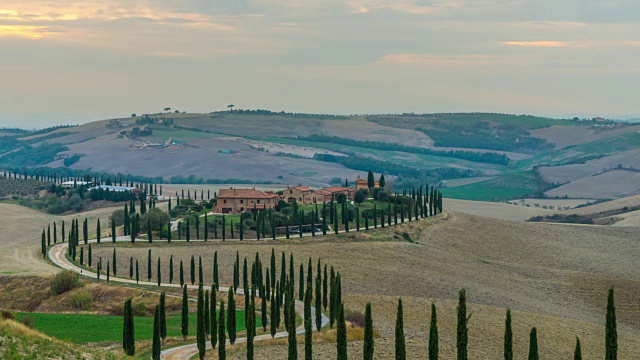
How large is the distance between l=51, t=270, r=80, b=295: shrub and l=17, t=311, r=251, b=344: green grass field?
9.20 metres

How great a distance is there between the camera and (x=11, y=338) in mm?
42500

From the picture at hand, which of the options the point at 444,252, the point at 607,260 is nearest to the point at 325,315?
the point at 444,252

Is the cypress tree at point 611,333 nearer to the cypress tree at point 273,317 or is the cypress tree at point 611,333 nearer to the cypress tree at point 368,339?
the cypress tree at point 368,339

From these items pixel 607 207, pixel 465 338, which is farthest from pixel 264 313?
pixel 607 207

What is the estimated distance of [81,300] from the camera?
79562 millimetres

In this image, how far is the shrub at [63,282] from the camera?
82375 mm

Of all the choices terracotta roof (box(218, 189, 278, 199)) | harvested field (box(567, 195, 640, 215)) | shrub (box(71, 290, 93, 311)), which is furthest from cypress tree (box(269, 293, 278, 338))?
harvested field (box(567, 195, 640, 215))

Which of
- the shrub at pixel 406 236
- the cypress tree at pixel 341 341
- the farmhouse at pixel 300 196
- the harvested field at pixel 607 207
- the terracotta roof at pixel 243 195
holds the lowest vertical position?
the harvested field at pixel 607 207

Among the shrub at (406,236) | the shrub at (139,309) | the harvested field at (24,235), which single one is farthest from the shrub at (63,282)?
the shrub at (406,236)

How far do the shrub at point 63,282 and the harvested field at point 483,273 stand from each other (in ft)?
39.8

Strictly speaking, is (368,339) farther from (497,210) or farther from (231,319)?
(497,210)

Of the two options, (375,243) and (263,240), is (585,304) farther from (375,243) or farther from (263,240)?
(263,240)

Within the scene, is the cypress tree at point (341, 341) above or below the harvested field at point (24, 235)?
above

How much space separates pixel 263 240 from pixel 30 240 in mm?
31261
